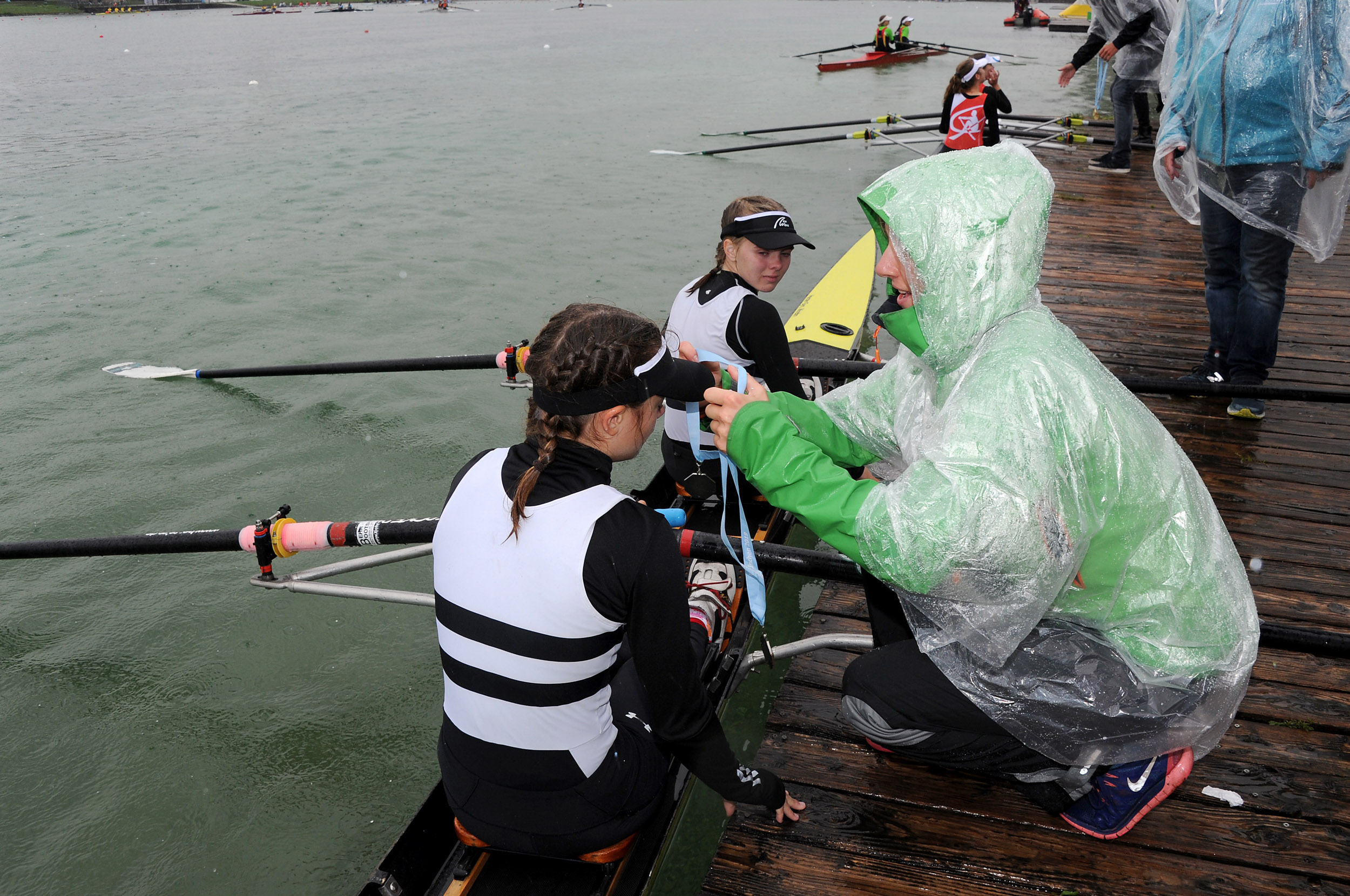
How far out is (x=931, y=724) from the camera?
216 cm

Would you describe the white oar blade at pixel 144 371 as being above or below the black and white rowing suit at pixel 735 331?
below

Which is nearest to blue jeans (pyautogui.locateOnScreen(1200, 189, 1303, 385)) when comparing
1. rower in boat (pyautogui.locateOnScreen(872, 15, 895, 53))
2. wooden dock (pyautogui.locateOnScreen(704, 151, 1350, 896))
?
wooden dock (pyautogui.locateOnScreen(704, 151, 1350, 896))

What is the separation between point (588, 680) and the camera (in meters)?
1.82

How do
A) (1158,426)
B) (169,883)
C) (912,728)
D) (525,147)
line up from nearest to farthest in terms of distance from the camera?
(1158,426), (912,728), (169,883), (525,147)

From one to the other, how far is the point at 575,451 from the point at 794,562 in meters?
0.94

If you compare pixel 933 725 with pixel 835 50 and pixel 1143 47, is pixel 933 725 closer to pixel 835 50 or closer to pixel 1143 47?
pixel 1143 47

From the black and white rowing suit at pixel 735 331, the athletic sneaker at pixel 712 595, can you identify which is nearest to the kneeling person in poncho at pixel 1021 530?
the athletic sneaker at pixel 712 595

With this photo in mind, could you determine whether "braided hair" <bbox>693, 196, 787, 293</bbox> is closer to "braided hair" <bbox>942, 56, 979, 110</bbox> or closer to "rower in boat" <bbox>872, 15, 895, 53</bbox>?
"braided hair" <bbox>942, 56, 979, 110</bbox>

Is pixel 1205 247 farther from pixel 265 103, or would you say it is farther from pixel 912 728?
pixel 265 103

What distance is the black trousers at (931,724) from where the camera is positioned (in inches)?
83.8

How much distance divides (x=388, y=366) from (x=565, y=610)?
13.8ft

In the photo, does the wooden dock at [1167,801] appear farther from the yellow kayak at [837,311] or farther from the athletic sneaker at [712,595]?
the yellow kayak at [837,311]

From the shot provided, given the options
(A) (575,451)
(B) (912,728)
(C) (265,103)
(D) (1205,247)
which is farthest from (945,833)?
(C) (265,103)

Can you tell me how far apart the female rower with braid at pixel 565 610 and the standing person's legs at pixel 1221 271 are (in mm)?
3554
